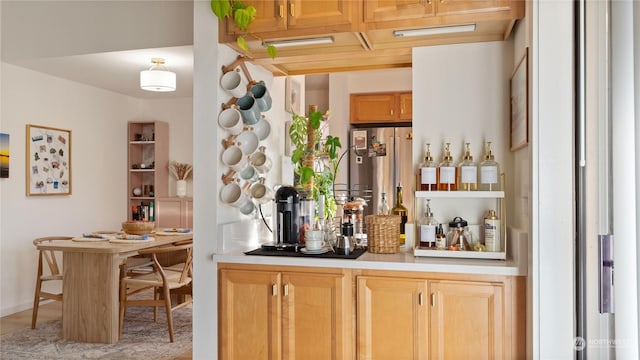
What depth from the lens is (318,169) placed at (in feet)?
10.8

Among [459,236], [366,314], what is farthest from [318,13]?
[366,314]

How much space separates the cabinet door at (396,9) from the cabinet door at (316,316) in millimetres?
1214

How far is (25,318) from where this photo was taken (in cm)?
438

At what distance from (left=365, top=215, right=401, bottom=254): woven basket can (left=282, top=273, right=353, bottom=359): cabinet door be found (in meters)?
0.29

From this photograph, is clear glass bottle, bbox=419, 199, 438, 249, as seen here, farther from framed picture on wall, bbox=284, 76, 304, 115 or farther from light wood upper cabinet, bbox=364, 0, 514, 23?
framed picture on wall, bbox=284, 76, 304, 115

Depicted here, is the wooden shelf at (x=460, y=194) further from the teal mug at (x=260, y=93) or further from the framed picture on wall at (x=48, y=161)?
the framed picture on wall at (x=48, y=161)

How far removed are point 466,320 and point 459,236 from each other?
41 cm

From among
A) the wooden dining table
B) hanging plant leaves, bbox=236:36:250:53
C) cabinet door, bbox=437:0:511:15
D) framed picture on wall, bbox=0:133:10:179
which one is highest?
cabinet door, bbox=437:0:511:15

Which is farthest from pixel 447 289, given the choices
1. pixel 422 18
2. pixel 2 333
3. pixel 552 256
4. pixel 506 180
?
pixel 2 333

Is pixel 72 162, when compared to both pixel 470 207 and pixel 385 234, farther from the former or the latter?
pixel 470 207

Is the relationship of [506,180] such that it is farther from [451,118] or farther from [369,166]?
[369,166]

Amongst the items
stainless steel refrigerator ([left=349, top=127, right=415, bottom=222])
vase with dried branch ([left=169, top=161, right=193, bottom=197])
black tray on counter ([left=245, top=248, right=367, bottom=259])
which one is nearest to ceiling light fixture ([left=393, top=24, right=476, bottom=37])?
black tray on counter ([left=245, top=248, right=367, bottom=259])

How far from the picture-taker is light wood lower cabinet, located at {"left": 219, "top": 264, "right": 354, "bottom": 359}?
7.46ft

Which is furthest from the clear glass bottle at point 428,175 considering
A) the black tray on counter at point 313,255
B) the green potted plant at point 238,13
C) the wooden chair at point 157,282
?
the wooden chair at point 157,282
